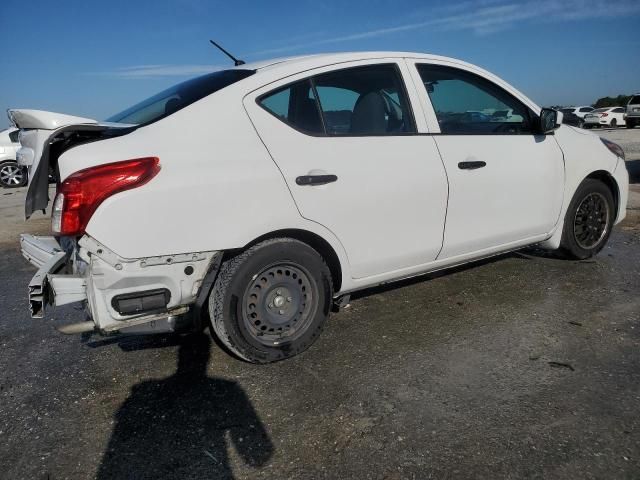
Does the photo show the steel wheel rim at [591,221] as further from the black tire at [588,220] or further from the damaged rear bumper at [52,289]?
the damaged rear bumper at [52,289]

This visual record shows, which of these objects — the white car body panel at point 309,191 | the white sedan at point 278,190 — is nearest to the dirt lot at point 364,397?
the white sedan at point 278,190

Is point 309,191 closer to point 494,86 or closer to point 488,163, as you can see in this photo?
point 488,163

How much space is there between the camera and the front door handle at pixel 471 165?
3.31 metres

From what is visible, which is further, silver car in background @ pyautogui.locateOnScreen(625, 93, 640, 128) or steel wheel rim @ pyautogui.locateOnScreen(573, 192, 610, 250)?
silver car in background @ pyautogui.locateOnScreen(625, 93, 640, 128)

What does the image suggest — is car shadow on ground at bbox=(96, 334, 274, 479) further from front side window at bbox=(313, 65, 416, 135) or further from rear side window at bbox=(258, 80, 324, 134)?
front side window at bbox=(313, 65, 416, 135)

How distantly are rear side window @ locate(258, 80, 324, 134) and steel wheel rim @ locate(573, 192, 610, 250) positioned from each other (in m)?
2.67

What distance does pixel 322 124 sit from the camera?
2914mm

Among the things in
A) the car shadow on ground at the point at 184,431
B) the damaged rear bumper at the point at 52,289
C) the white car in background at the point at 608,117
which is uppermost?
the white car in background at the point at 608,117

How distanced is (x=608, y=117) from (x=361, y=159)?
105ft

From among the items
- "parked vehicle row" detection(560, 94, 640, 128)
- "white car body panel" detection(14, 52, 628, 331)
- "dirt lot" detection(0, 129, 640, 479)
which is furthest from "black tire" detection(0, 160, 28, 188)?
"parked vehicle row" detection(560, 94, 640, 128)

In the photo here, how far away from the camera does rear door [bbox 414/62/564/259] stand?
3334 mm

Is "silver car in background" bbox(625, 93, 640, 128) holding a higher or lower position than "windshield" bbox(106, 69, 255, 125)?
higher

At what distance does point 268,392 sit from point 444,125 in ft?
6.85

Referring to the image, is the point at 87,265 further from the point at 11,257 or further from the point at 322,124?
the point at 11,257
